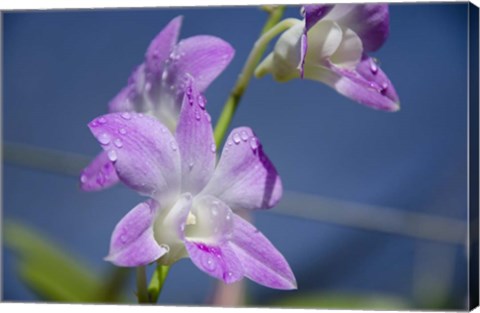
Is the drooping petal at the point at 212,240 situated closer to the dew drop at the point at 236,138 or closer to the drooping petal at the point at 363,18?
the dew drop at the point at 236,138

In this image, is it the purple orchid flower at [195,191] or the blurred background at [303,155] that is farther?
the blurred background at [303,155]

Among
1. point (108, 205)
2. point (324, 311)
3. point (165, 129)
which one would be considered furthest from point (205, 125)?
point (108, 205)

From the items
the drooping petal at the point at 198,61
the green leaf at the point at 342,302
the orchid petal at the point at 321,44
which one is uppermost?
the orchid petal at the point at 321,44

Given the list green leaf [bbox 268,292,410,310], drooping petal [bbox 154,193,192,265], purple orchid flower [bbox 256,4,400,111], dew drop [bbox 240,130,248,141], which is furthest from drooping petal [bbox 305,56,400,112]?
green leaf [bbox 268,292,410,310]

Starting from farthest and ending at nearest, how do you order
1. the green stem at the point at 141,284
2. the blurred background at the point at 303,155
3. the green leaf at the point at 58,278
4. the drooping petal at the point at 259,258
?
the blurred background at the point at 303,155, the green leaf at the point at 58,278, the drooping petal at the point at 259,258, the green stem at the point at 141,284

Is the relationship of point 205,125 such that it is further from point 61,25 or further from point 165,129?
point 61,25

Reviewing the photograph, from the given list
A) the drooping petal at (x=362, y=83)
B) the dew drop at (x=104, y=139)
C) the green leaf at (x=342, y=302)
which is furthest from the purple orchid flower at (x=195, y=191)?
the green leaf at (x=342, y=302)
